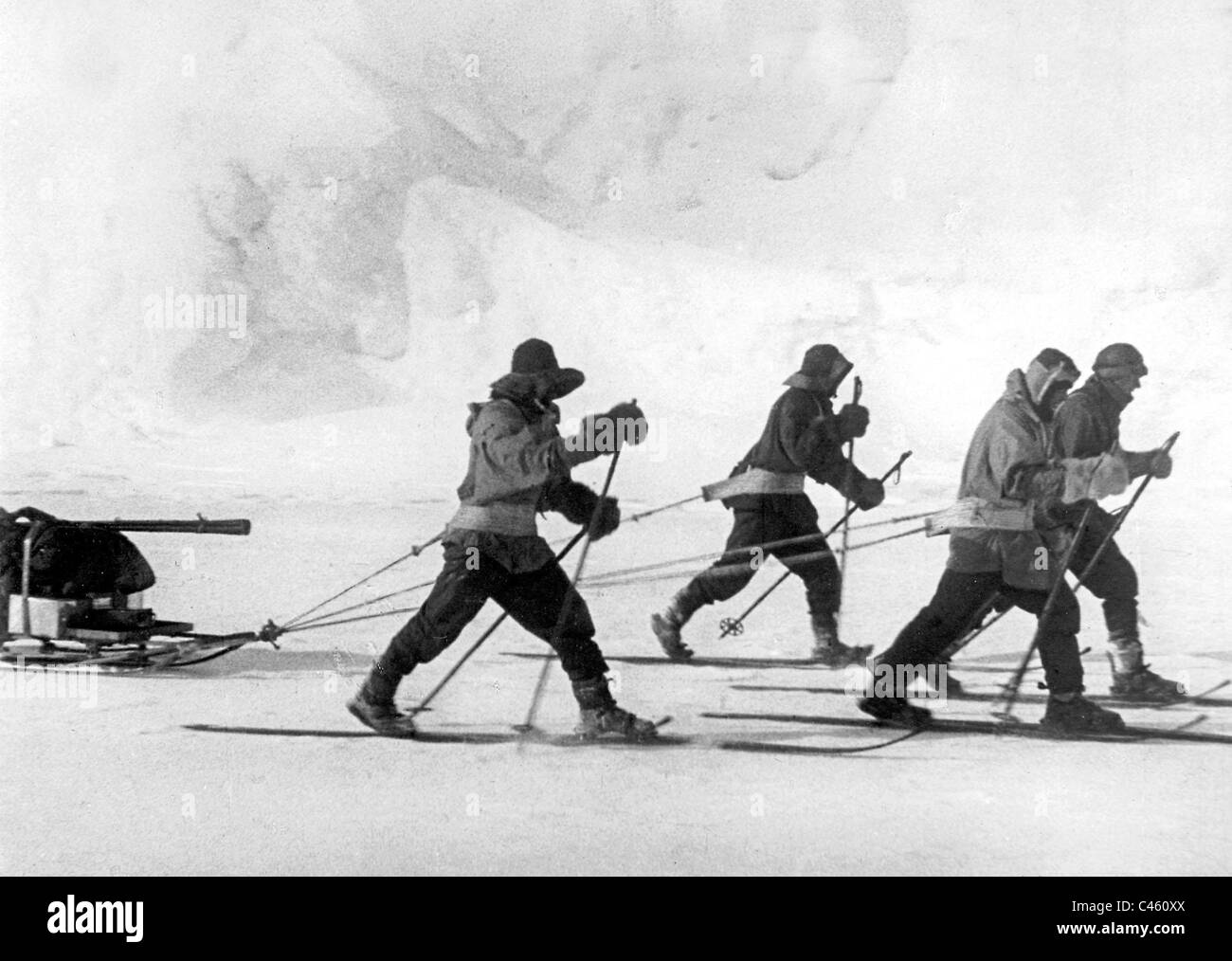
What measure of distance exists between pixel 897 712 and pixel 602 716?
1088 millimetres

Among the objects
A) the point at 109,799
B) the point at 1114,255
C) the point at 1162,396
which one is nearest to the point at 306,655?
the point at 109,799

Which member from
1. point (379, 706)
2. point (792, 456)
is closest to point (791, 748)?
point (379, 706)

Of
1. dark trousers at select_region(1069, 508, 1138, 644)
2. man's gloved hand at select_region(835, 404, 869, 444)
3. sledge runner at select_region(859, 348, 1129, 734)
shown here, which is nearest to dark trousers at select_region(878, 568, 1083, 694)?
sledge runner at select_region(859, 348, 1129, 734)

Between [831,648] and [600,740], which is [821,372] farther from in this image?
[600,740]

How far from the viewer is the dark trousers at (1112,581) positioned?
5215mm

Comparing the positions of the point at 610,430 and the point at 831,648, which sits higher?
the point at 610,430

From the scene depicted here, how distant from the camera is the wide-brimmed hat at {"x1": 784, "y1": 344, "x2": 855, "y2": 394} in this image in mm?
5887

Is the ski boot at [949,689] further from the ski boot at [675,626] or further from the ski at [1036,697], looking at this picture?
the ski boot at [675,626]

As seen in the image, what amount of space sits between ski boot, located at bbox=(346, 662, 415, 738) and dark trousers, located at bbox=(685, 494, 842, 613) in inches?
70.4

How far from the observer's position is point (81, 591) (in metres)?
5.41

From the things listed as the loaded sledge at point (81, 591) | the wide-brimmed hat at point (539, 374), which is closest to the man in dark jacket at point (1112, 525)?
the wide-brimmed hat at point (539, 374)

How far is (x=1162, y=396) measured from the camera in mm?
10461

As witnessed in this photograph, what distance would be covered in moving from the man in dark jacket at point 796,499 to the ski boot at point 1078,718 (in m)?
1.30

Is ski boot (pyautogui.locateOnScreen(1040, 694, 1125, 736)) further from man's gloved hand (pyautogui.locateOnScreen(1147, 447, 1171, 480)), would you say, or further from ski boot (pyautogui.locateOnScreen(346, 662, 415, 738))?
ski boot (pyautogui.locateOnScreen(346, 662, 415, 738))
